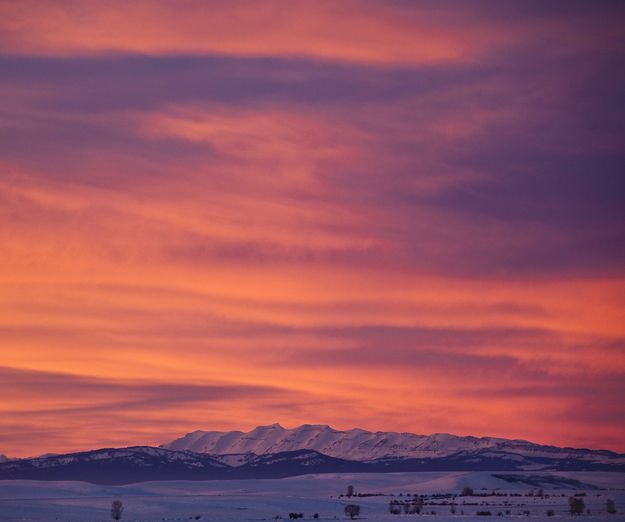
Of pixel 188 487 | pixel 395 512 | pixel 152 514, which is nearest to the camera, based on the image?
pixel 152 514

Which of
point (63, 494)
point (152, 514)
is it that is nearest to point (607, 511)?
point (152, 514)

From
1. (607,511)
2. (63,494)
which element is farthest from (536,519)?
(63,494)

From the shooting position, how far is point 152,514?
99.7 meters

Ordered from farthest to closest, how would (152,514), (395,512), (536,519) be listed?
(395,512) → (152,514) → (536,519)

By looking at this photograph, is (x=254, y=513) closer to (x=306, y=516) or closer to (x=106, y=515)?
(x=306, y=516)

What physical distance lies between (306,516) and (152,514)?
13.7 meters

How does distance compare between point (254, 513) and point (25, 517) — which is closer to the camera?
point (25, 517)

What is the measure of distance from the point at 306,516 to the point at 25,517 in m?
24.6

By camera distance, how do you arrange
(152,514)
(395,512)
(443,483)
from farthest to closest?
1. (443,483)
2. (395,512)
3. (152,514)

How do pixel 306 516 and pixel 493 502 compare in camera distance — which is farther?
pixel 493 502

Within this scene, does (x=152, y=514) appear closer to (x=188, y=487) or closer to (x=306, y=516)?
(x=306, y=516)

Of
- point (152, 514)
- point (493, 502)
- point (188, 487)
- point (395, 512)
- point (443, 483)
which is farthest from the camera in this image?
point (443, 483)

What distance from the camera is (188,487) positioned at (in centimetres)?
17300

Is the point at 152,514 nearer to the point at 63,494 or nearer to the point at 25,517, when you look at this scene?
the point at 25,517
